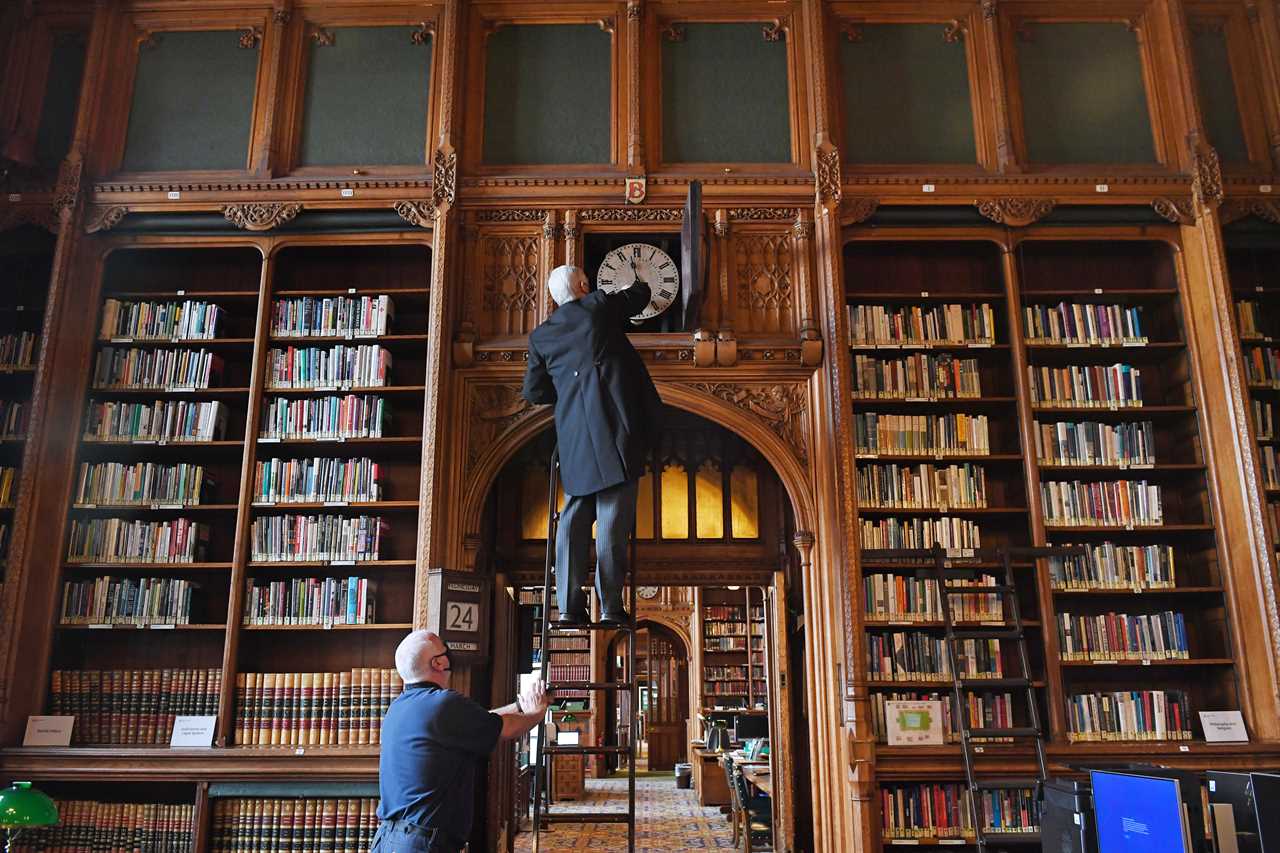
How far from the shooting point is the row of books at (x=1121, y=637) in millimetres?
5516

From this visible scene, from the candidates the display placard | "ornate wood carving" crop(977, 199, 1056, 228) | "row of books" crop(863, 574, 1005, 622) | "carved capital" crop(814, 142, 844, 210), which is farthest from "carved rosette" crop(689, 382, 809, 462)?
the display placard

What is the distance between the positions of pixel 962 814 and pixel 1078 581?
140cm

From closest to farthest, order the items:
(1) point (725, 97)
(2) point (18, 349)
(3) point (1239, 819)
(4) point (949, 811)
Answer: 1. (3) point (1239, 819)
2. (4) point (949, 811)
3. (2) point (18, 349)
4. (1) point (725, 97)

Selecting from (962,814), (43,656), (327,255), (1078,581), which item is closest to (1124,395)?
(1078,581)

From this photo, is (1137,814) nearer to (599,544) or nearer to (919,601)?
(919,601)

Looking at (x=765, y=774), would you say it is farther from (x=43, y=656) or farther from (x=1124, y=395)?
(x=43, y=656)

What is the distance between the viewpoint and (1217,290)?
5715 mm

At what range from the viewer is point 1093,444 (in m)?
5.78

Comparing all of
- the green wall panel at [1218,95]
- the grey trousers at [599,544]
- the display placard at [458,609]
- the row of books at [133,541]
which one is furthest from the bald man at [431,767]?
the green wall panel at [1218,95]

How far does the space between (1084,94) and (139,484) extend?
599 centimetres

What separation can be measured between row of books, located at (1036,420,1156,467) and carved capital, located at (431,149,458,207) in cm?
357

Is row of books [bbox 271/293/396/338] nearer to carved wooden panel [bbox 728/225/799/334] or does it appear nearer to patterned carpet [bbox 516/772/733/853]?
carved wooden panel [bbox 728/225/799/334]

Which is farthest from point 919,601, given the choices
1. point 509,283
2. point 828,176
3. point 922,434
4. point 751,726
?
point 751,726

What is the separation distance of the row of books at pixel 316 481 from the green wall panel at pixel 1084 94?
432 cm
